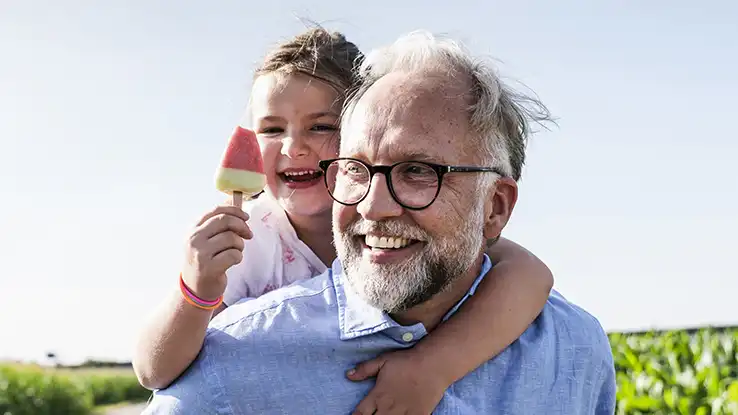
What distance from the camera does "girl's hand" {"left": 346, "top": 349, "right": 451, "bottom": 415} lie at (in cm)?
285

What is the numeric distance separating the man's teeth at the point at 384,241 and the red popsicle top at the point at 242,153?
0.50 meters

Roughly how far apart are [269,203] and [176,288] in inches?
43.7

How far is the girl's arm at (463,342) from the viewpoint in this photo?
2.88m

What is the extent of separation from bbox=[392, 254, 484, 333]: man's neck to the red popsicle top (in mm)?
704

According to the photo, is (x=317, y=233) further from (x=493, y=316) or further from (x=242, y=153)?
(x=493, y=316)

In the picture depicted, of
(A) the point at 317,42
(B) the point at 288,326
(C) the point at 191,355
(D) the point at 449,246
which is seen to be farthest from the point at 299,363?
(A) the point at 317,42

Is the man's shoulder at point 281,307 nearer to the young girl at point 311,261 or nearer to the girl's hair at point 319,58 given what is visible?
the young girl at point 311,261

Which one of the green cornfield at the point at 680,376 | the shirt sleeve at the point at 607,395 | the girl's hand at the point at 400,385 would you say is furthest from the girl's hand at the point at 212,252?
the green cornfield at the point at 680,376

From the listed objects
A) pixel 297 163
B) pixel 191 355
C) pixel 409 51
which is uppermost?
pixel 409 51

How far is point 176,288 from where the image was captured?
9.43 ft

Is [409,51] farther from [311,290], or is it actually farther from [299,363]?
[299,363]

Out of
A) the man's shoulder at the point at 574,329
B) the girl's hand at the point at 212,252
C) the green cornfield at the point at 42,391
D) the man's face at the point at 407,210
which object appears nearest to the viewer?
the girl's hand at the point at 212,252

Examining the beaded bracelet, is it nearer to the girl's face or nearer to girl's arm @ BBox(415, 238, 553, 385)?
girl's arm @ BBox(415, 238, 553, 385)

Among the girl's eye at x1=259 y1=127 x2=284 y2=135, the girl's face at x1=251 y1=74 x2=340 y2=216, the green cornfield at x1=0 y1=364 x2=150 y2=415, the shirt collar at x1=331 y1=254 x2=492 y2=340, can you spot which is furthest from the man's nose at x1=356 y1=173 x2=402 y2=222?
the green cornfield at x1=0 y1=364 x2=150 y2=415
